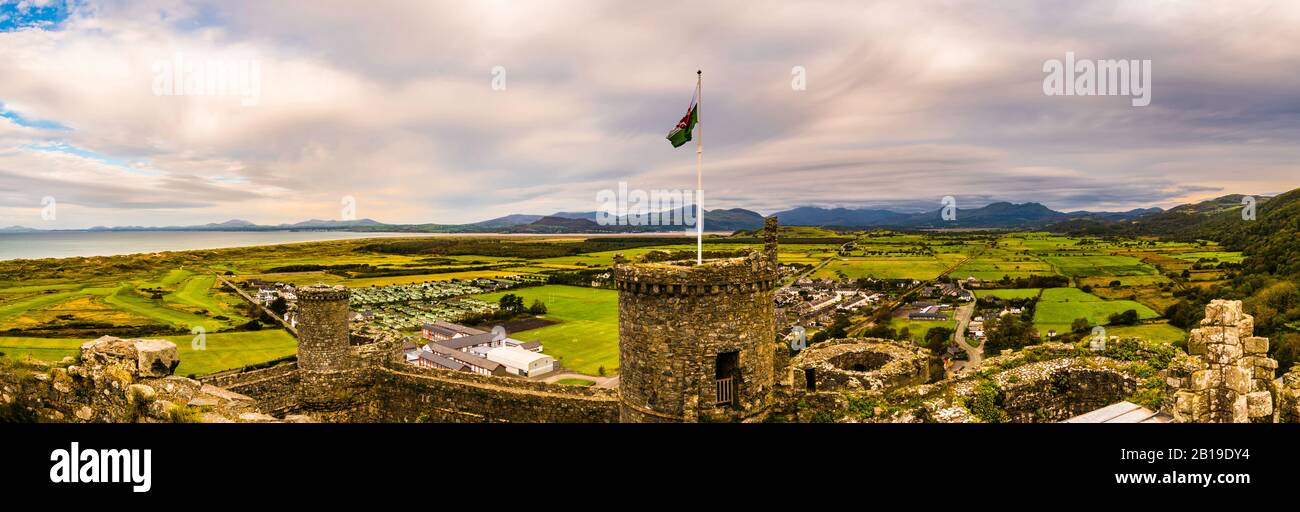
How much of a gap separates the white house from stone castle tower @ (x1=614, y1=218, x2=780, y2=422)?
111ft

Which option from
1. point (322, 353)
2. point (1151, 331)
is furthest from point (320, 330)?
point (1151, 331)

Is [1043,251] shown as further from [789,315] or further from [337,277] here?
[337,277]

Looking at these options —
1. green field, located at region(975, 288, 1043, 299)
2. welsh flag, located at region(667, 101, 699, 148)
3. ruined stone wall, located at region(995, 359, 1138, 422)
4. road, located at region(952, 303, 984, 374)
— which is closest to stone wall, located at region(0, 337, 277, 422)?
welsh flag, located at region(667, 101, 699, 148)

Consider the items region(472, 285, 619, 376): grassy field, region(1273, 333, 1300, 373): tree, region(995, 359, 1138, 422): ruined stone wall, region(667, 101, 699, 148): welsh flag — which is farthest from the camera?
region(472, 285, 619, 376): grassy field

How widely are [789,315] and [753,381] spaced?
3223cm

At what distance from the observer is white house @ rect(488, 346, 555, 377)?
41.6m

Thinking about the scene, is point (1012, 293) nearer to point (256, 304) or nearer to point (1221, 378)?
point (1221, 378)

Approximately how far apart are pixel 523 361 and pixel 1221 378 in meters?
40.7

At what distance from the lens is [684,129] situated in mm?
11062

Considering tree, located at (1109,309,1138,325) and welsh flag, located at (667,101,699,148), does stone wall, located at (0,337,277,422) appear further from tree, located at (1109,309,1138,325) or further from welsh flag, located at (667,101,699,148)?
tree, located at (1109,309,1138,325)

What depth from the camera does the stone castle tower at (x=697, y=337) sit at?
350 inches

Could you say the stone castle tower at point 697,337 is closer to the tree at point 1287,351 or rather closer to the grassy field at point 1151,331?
the tree at point 1287,351

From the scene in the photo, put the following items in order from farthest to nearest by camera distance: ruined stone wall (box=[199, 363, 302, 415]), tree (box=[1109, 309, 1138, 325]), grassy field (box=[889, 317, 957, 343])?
tree (box=[1109, 309, 1138, 325]) → grassy field (box=[889, 317, 957, 343]) → ruined stone wall (box=[199, 363, 302, 415])
